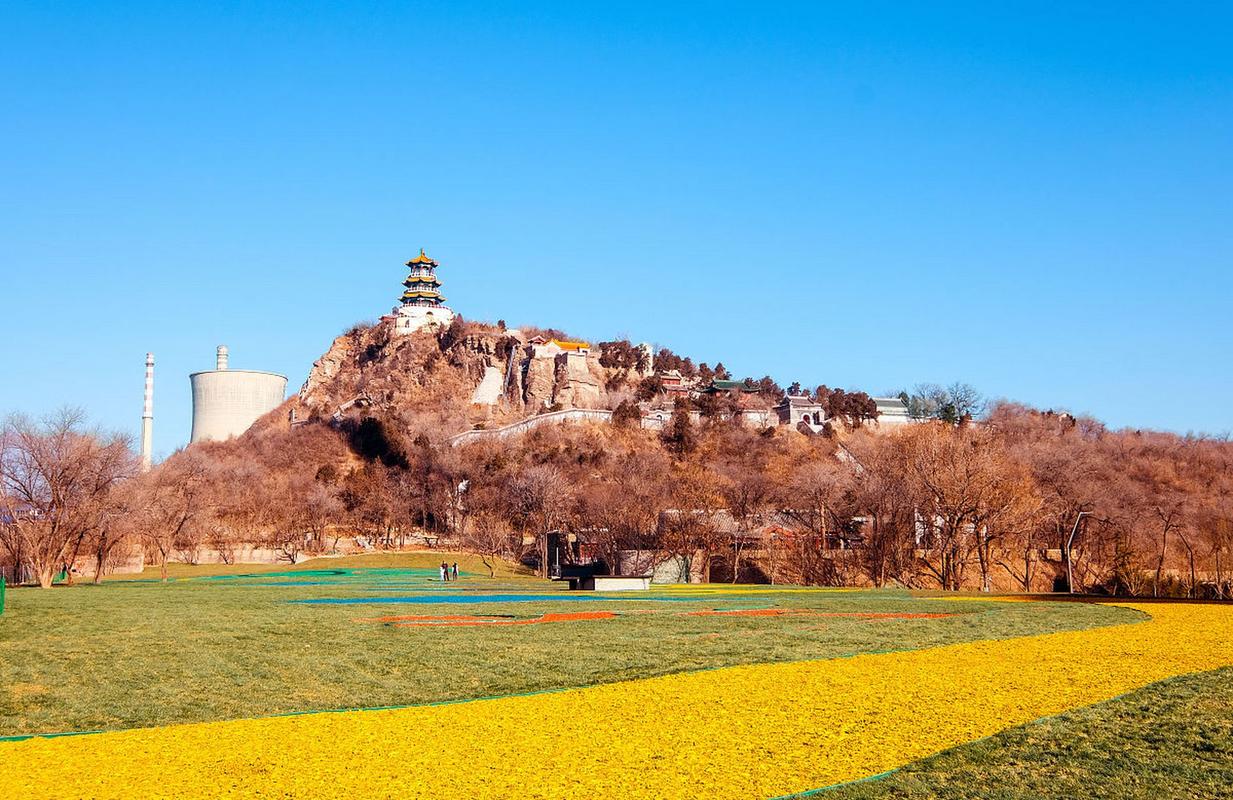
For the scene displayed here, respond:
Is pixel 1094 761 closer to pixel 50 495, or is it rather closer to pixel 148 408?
pixel 50 495

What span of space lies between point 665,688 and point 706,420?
10349 cm

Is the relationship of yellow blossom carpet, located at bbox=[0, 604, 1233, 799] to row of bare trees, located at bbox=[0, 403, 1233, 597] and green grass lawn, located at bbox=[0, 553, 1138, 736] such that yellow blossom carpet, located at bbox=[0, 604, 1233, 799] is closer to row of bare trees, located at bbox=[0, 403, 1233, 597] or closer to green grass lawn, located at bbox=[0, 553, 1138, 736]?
green grass lawn, located at bbox=[0, 553, 1138, 736]

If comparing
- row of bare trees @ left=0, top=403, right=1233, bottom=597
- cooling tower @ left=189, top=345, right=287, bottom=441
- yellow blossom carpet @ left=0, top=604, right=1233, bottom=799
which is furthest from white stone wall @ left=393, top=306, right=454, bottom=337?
yellow blossom carpet @ left=0, top=604, right=1233, bottom=799

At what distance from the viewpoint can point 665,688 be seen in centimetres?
1388

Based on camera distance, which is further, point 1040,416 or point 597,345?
point 597,345

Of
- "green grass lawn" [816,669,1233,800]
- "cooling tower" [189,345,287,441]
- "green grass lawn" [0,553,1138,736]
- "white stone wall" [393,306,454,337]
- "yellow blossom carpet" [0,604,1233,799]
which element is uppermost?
"white stone wall" [393,306,454,337]

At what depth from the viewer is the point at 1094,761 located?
9.62m

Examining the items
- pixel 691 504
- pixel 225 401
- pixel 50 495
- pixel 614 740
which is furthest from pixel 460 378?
pixel 614 740

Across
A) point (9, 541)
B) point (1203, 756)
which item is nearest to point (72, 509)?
point (9, 541)

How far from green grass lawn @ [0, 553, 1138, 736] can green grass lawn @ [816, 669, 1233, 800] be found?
19.8 feet

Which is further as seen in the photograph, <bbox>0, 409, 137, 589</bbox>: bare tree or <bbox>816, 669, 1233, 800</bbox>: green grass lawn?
<bbox>0, 409, 137, 589</bbox>: bare tree

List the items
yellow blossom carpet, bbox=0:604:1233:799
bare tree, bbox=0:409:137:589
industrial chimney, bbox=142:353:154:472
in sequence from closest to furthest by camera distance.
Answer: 1. yellow blossom carpet, bbox=0:604:1233:799
2. bare tree, bbox=0:409:137:589
3. industrial chimney, bbox=142:353:154:472

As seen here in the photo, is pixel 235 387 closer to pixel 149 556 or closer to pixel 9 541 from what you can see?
pixel 149 556

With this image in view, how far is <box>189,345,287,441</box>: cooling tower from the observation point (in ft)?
389
